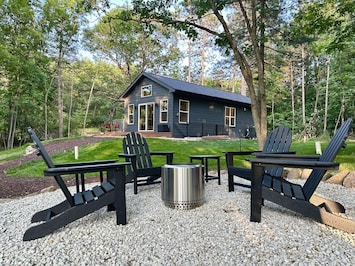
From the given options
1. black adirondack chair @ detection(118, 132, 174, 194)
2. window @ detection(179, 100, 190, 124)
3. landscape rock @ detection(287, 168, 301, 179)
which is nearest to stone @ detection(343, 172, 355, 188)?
landscape rock @ detection(287, 168, 301, 179)

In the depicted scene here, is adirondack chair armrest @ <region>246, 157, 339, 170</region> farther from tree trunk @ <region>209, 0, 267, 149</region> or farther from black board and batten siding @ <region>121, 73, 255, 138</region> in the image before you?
black board and batten siding @ <region>121, 73, 255, 138</region>

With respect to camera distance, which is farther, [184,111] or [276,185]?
[184,111]

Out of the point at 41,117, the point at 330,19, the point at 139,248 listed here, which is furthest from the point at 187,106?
the point at 41,117

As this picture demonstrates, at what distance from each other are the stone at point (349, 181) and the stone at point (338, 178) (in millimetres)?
80

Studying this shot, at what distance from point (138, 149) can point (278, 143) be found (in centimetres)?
212

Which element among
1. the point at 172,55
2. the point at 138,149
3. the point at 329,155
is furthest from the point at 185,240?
the point at 172,55

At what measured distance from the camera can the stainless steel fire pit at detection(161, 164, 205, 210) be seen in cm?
265

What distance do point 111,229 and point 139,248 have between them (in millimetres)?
440

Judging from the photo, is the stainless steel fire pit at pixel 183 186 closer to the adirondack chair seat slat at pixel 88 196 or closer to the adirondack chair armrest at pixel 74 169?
the adirondack chair armrest at pixel 74 169

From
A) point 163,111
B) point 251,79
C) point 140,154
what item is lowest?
point 140,154

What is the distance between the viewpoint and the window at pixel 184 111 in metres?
12.8

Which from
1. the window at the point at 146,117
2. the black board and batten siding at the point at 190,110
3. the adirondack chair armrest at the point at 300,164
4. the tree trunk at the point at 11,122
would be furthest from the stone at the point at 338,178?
the tree trunk at the point at 11,122

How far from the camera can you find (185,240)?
1.99 m

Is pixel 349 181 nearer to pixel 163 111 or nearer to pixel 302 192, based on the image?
pixel 302 192
